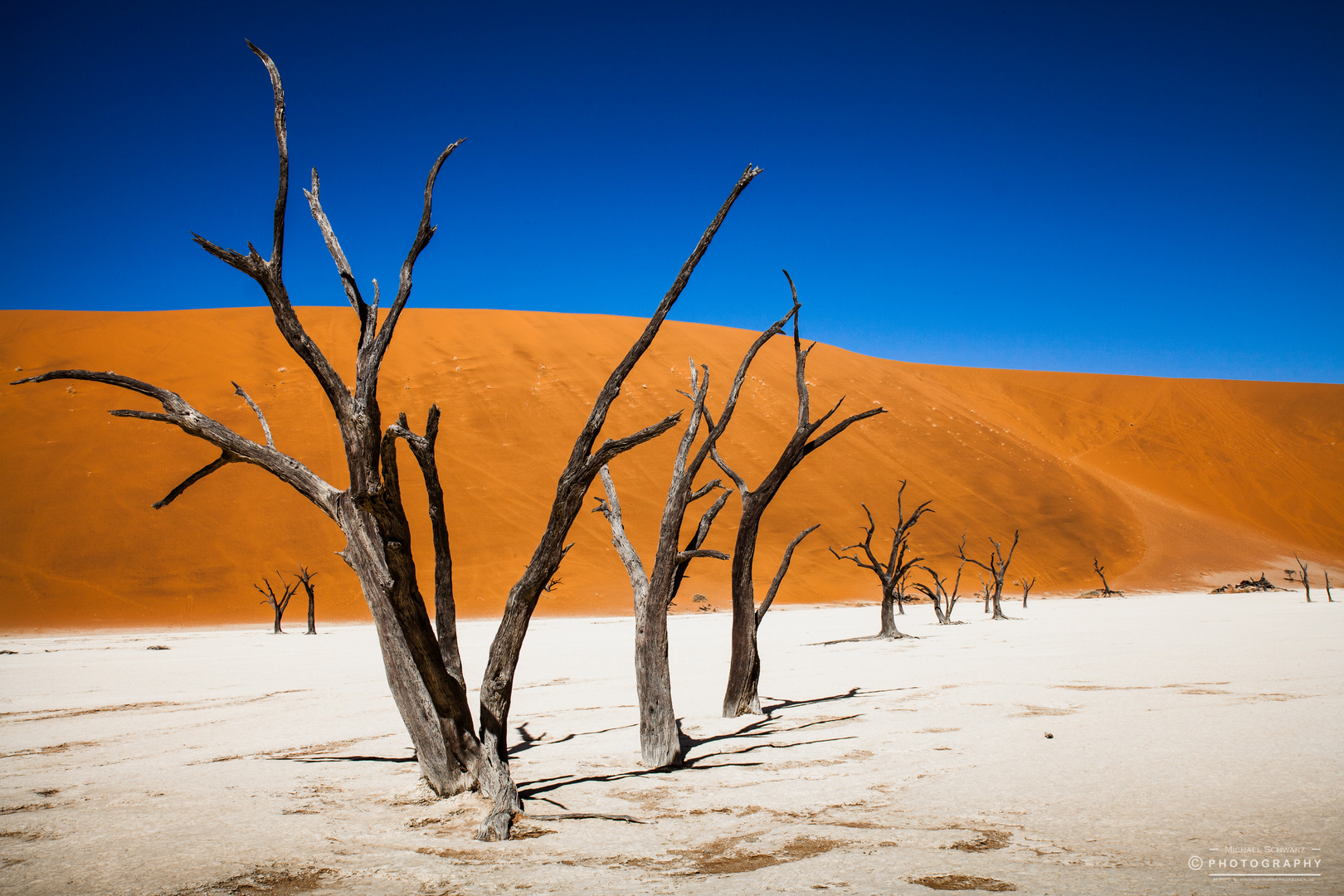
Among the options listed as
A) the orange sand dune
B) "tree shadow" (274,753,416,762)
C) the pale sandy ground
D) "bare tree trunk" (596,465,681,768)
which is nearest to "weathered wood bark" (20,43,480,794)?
the pale sandy ground

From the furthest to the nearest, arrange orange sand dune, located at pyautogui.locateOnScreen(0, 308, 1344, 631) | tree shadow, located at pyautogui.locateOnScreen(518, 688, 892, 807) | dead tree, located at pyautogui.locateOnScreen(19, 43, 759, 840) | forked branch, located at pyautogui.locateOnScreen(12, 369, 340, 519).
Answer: orange sand dune, located at pyautogui.locateOnScreen(0, 308, 1344, 631) < tree shadow, located at pyautogui.locateOnScreen(518, 688, 892, 807) < forked branch, located at pyautogui.locateOnScreen(12, 369, 340, 519) < dead tree, located at pyautogui.locateOnScreen(19, 43, 759, 840)

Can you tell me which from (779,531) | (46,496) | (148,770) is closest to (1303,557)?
(779,531)

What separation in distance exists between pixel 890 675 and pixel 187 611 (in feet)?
85.7

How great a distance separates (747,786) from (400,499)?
9.33ft

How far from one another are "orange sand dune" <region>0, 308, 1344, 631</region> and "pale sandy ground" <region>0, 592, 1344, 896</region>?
20585mm

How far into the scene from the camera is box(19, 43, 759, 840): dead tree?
14.3ft

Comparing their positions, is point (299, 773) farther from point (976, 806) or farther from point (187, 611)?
point (187, 611)

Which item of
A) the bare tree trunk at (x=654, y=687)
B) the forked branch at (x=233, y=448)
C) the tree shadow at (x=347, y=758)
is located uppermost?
the forked branch at (x=233, y=448)

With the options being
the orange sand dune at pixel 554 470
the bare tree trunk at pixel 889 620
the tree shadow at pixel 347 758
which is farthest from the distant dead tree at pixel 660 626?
the orange sand dune at pixel 554 470

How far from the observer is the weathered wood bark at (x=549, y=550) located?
4.40 meters

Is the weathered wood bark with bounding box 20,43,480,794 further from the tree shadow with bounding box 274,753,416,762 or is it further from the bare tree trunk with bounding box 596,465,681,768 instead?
the tree shadow with bounding box 274,753,416,762

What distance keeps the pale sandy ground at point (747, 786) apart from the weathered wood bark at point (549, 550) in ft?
1.11

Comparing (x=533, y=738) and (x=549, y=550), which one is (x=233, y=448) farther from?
(x=533, y=738)

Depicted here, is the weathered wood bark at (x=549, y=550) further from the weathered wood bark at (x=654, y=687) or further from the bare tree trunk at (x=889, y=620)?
the bare tree trunk at (x=889, y=620)
